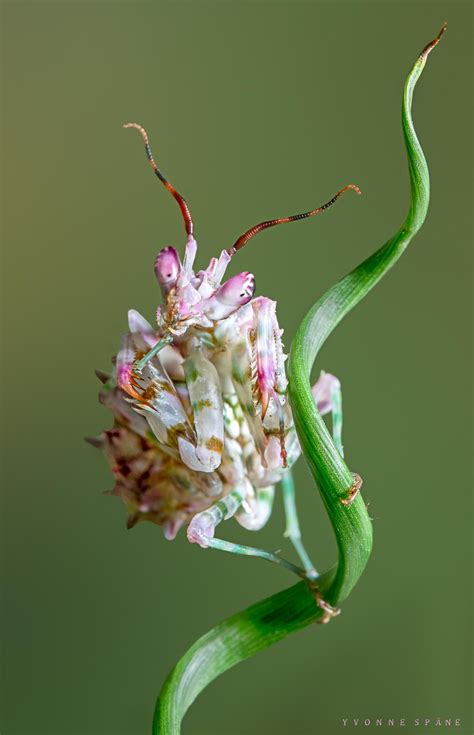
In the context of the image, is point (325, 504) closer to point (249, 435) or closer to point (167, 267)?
point (249, 435)

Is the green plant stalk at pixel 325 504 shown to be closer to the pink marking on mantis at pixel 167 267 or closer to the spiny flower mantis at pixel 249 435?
the spiny flower mantis at pixel 249 435

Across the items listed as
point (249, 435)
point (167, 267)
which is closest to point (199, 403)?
point (249, 435)

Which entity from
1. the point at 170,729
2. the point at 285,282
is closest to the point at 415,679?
the point at 285,282

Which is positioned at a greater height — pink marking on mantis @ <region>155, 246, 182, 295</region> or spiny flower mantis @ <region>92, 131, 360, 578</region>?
pink marking on mantis @ <region>155, 246, 182, 295</region>

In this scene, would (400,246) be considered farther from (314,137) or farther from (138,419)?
(314,137)

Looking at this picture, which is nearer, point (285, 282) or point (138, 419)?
point (138, 419)

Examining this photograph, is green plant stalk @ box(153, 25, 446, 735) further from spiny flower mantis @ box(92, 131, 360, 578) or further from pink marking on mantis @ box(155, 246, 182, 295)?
pink marking on mantis @ box(155, 246, 182, 295)

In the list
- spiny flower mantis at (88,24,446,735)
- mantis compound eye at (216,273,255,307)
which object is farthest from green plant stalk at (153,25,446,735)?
mantis compound eye at (216,273,255,307)

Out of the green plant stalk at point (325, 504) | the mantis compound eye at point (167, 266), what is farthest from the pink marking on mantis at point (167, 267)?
the green plant stalk at point (325, 504)
